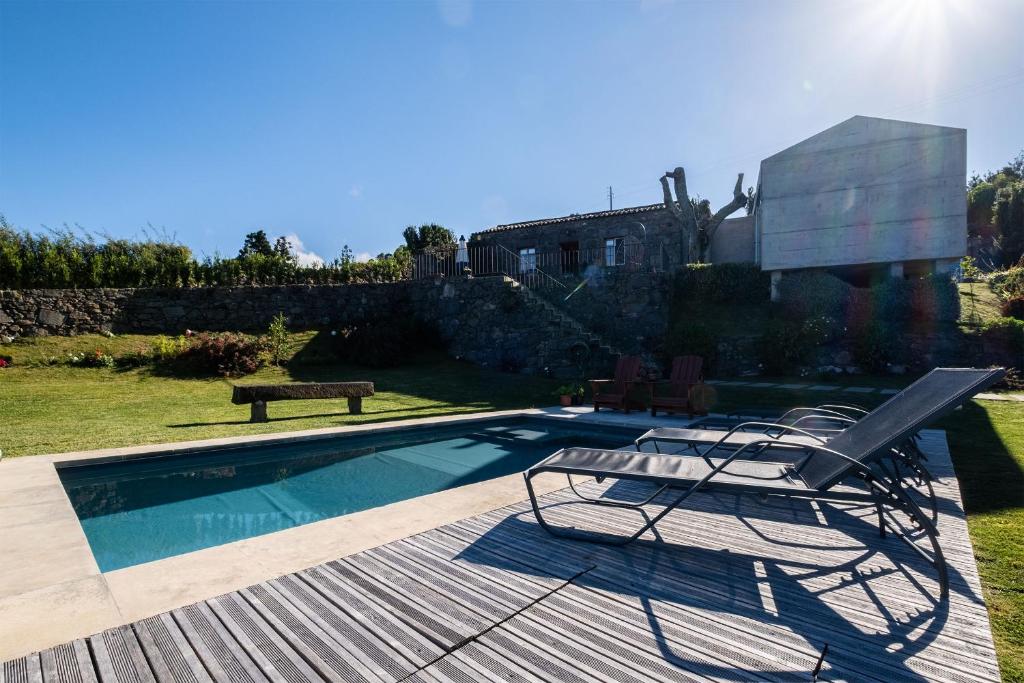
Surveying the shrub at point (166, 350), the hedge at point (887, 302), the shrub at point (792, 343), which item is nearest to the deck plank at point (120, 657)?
the shrub at point (792, 343)

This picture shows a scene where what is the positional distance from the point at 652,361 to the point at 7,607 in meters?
13.8

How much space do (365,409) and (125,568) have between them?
737cm

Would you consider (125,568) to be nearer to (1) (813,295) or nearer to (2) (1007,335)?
(1) (813,295)

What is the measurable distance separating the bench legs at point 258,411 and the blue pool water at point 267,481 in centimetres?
233

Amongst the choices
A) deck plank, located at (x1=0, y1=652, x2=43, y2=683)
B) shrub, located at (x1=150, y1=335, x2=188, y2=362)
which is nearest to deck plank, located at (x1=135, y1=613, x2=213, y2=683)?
deck plank, located at (x1=0, y1=652, x2=43, y2=683)

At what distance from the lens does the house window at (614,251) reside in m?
22.7

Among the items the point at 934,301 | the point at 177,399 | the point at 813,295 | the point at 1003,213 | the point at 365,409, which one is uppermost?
the point at 1003,213

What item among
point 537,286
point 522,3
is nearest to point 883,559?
point 522,3

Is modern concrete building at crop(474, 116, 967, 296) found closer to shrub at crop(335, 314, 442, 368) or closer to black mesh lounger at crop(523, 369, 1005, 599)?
shrub at crop(335, 314, 442, 368)

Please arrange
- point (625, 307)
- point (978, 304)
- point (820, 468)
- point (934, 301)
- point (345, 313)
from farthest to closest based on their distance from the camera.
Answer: point (345, 313) < point (625, 307) < point (978, 304) < point (934, 301) < point (820, 468)

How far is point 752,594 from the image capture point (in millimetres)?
2477

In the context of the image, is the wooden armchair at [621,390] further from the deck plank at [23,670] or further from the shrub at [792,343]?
the deck plank at [23,670]

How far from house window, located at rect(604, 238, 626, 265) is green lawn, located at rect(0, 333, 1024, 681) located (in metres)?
9.74

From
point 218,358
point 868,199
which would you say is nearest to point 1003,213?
point 868,199
